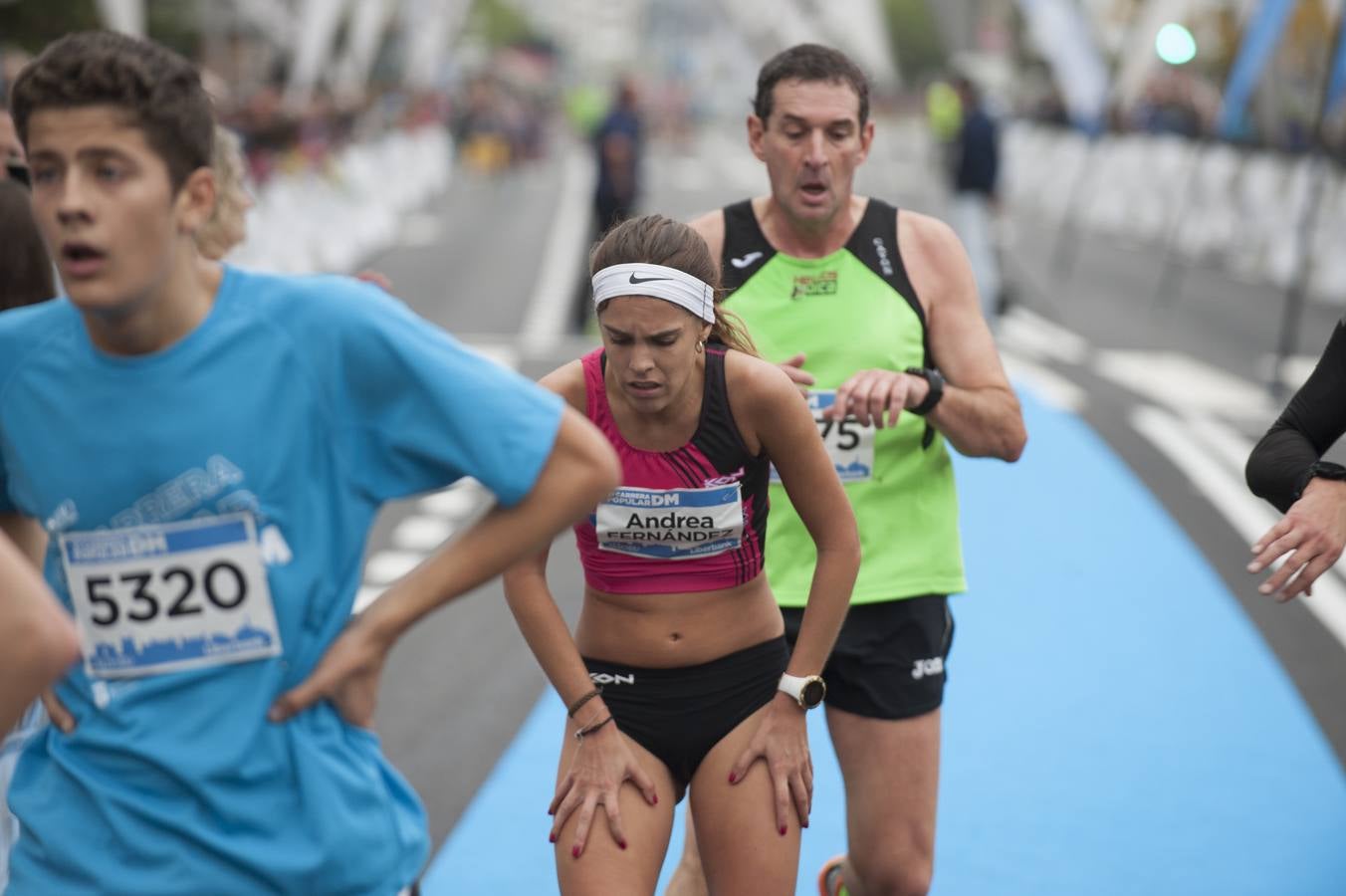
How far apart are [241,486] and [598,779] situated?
1.30 meters

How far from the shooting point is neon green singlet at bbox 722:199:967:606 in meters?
4.43

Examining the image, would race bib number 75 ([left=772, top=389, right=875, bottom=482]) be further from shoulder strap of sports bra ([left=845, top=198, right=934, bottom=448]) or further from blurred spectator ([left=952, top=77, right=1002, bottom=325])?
blurred spectator ([left=952, top=77, right=1002, bottom=325])

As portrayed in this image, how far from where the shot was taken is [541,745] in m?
6.75

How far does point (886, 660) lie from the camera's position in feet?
14.4

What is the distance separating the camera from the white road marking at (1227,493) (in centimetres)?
849

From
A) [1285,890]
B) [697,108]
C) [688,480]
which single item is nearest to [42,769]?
[688,480]

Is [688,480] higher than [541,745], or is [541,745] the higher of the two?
[688,480]

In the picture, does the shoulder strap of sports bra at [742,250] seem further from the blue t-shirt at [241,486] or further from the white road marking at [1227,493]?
the white road marking at [1227,493]

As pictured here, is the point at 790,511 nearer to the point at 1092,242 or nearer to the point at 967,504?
the point at 967,504

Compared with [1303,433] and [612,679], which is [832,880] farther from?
[1303,433]

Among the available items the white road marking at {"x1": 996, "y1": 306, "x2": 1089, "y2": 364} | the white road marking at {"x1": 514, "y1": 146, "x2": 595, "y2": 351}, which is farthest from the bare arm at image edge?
the white road marking at {"x1": 996, "y1": 306, "x2": 1089, "y2": 364}

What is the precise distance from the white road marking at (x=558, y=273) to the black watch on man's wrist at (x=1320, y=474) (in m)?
12.4

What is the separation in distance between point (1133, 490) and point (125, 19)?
39.7ft

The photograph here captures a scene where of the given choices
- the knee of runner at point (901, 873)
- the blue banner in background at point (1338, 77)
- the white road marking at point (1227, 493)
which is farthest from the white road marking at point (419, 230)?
the knee of runner at point (901, 873)
